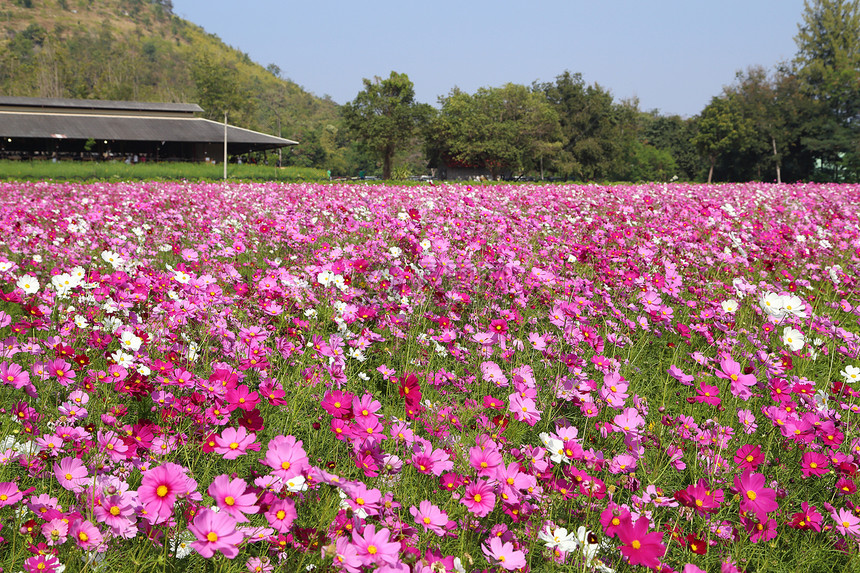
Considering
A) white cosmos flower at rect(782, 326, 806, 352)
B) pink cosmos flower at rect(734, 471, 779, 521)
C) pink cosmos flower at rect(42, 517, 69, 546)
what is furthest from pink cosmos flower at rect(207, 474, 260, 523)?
white cosmos flower at rect(782, 326, 806, 352)

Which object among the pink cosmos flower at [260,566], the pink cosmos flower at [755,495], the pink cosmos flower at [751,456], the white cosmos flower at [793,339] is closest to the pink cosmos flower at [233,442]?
the pink cosmos flower at [260,566]

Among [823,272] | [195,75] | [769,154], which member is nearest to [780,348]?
[823,272]

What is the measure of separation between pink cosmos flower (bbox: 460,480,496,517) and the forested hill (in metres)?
70.8

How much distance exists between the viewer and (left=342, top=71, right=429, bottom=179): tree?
165ft

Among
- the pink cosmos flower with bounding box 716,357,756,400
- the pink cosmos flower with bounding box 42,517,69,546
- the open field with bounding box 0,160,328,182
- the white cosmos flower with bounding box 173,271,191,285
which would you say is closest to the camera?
the pink cosmos flower with bounding box 42,517,69,546

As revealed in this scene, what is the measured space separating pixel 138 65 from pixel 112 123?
70508 millimetres

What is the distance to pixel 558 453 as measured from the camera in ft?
4.90

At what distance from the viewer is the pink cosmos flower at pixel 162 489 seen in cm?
109

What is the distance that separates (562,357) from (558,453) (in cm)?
85

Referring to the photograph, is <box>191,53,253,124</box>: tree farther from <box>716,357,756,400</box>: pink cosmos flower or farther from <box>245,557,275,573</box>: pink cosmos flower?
<box>245,557,275,573</box>: pink cosmos flower

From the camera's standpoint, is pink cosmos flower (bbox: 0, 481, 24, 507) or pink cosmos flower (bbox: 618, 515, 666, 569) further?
pink cosmos flower (bbox: 0, 481, 24, 507)

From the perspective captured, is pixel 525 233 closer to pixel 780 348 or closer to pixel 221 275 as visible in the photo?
pixel 780 348

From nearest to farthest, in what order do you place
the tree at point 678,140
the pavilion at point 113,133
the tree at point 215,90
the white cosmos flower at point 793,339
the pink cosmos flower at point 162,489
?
the pink cosmos flower at point 162,489 < the white cosmos flower at point 793,339 < the pavilion at point 113,133 < the tree at point 678,140 < the tree at point 215,90

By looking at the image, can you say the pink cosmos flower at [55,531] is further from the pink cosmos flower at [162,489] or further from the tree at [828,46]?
the tree at [828,46]
